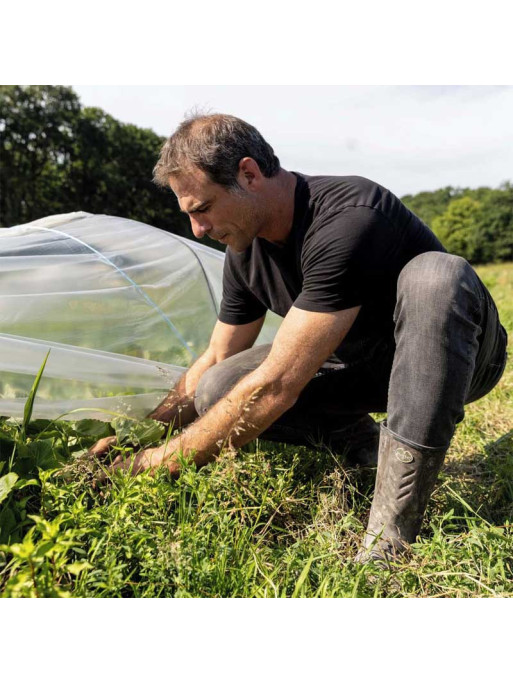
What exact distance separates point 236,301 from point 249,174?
0.56 metres

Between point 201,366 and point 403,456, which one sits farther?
point 201,366

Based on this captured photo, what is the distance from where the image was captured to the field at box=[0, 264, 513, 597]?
142 centimetres

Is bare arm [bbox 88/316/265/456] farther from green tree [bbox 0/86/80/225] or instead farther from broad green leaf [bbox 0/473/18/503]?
green tree [bbox 0/86/80/225]

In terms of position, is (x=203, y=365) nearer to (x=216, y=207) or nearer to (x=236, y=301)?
(x=236, y=301)

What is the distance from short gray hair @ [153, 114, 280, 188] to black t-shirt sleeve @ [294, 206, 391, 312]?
0.35 metres

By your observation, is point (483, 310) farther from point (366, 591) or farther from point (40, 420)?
point (40, 420)

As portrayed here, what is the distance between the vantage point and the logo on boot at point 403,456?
1.57 m

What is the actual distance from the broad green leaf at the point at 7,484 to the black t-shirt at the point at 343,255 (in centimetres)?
91

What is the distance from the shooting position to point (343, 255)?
1.67 m

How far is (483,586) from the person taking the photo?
1448mm

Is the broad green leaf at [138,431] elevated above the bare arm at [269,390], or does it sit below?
below

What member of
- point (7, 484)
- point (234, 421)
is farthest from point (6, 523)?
point (234, 421)

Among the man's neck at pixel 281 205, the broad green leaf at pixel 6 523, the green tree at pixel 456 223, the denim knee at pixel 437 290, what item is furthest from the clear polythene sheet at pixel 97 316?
the green tree at pixel 456 223

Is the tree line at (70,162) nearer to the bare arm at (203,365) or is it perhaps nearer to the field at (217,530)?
the bare arm at (203,365)
